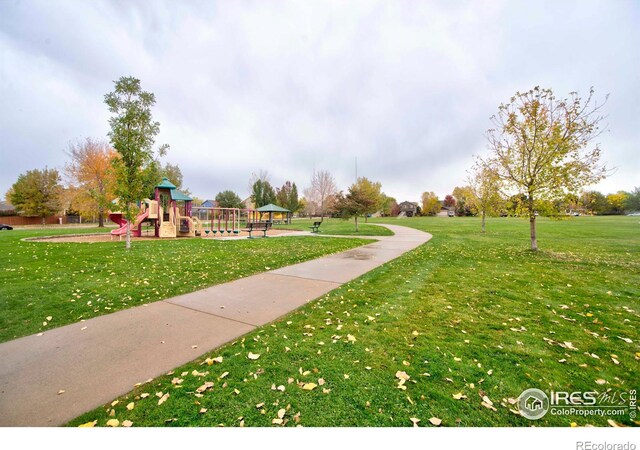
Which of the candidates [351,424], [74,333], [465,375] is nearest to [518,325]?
[465,375]

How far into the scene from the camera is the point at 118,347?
3.34 m

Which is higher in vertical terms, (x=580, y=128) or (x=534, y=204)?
(x=580, y=128)

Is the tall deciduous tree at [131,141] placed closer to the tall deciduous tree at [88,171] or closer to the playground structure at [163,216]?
the playground structure at [163,216]

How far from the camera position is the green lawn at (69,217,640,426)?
2264 millimetres

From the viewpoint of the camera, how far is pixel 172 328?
3.90 meters

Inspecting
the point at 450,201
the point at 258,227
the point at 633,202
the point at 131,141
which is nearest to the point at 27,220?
the point at 258,227

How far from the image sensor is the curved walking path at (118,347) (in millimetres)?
2420

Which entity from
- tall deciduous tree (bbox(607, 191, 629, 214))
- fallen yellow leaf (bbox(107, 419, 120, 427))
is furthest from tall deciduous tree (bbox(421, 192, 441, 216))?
fallen yellow leaf (bbox(107, 419, 120, 427))

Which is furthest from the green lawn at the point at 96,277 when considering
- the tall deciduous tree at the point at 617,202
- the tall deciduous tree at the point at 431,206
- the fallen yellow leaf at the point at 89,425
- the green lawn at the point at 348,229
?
the tall deciduous tree at the point at 617,202

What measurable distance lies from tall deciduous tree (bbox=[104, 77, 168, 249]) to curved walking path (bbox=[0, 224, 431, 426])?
28.9ft

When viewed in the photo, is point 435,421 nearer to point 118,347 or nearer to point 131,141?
point 118,347
